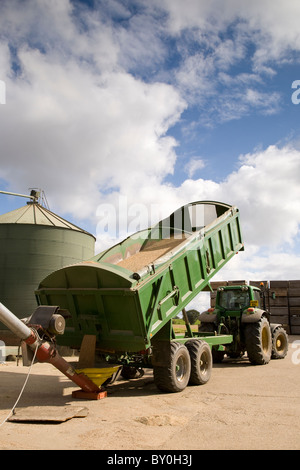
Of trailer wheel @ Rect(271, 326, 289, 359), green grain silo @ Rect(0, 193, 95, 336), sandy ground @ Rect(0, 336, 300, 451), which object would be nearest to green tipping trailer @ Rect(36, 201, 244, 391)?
sandy ground @ Rect(0, 336, 300, 451)

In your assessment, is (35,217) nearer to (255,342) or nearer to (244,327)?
(244,327)

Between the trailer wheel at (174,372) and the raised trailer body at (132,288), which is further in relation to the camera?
the trailer wheel at (174,372)

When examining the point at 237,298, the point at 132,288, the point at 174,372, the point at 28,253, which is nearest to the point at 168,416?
the point at 174,372

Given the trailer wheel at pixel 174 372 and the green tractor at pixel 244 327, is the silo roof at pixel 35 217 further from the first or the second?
the trailer wheel at pixel 174 372

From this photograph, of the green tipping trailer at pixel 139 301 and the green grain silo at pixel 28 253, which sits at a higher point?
the green grain silo at pixel 28 253

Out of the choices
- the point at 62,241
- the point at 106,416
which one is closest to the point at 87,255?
the point at 62,241

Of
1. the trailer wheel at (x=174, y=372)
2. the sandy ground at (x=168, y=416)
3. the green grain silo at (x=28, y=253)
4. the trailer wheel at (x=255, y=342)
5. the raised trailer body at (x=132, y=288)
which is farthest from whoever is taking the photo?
the green grain silo at (x=28, y=253)

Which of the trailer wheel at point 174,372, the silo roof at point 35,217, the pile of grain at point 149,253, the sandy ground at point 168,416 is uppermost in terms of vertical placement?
the silo roof at point 35,217

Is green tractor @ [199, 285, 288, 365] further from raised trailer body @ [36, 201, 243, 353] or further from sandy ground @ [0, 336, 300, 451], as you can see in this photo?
raised trailer body @ [36, 201, 243, 353]

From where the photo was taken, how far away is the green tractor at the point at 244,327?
36.9 feet

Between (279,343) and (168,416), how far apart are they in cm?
817

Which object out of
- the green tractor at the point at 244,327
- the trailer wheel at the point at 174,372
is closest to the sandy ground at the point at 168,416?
the trailer wheel at the point at 174,372

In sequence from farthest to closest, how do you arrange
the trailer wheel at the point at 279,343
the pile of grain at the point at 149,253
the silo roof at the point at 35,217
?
the silo roof at the point at 35,217 → the trailer wheel at the point at 279,343 → the pile of grain at the point at 149,253
